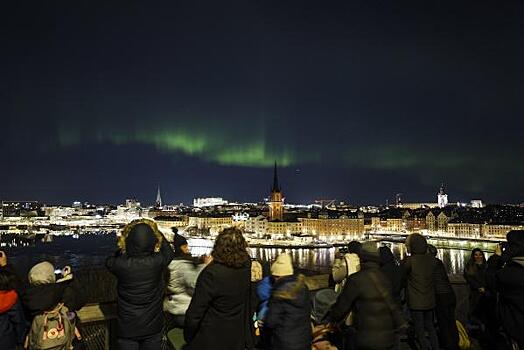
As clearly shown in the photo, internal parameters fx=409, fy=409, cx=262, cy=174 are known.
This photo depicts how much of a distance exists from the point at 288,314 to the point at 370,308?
0.50 metres

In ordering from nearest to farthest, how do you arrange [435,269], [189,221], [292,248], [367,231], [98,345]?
[98,345], [435,269], [292,248], [367,231], [189,221]

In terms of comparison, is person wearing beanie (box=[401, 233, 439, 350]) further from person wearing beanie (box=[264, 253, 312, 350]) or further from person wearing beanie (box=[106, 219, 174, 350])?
person wearing beanie (box=[106, 219, 174, 350])

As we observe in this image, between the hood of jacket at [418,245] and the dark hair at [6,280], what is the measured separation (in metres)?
3.01

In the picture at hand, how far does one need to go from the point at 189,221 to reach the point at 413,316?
103 m

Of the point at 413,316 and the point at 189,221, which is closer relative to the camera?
the point at 413,316

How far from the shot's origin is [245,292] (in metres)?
2.47

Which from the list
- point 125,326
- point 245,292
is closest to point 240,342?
point 245,292

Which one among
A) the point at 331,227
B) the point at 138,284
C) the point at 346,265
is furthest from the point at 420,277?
the point at 331,227

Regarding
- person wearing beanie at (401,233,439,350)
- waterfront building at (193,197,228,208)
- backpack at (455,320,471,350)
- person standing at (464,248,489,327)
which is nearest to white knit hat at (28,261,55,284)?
person wearing beanie at (401,233,439,350)

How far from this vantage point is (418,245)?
11.8ft

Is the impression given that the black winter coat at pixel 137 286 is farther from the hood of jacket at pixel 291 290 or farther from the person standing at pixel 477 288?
the person standing at pixel 477 288


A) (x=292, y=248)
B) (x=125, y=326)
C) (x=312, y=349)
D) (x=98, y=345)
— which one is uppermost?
(x=125, y=326)

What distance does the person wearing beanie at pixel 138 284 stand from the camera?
8.45 feet

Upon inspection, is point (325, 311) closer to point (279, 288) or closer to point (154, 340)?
point (279, 288)
